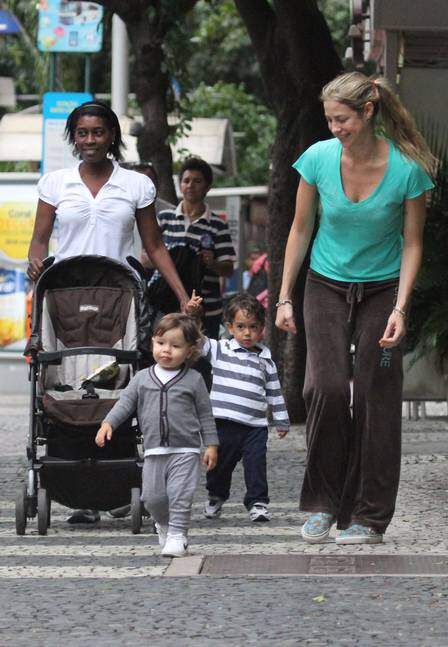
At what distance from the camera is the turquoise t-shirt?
22.1 feet

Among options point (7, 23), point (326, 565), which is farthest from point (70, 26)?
point (326, 565)

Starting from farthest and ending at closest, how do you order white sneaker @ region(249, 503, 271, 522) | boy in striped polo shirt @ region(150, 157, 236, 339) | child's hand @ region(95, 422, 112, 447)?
boy in striped polo shirt @ region(150, 157, 236, 339) → white sneaker @ region(249, 503, 271, 522) → child's hand @ region(95, 422, 112, 447)

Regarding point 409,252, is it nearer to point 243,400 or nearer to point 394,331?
point 394,331

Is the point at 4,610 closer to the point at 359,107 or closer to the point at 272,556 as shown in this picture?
the point at 272,556

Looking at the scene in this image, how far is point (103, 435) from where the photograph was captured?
22.4ft

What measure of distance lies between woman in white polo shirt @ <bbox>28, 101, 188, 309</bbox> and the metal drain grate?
1.55 metres

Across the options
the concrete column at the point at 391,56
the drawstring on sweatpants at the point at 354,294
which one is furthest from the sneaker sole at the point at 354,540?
the concrete column at the point at 391,56

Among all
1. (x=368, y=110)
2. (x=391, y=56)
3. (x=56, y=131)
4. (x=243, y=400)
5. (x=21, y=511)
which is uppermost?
(x=391, y=56)

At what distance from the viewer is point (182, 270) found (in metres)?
9.39

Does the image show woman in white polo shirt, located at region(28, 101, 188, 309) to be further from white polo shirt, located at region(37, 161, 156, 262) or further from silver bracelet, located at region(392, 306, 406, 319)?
silver bracelet, located at region(392, 306, 406, 319)

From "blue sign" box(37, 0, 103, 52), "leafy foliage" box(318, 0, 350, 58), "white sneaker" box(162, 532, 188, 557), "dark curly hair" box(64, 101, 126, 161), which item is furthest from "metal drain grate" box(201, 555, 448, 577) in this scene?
"leafy foliage" box(318, 0, 350, 58)

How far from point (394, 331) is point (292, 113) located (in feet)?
21.1

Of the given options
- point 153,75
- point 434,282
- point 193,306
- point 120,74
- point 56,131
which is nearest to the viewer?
point 193,306

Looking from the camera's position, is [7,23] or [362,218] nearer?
[362,218]
